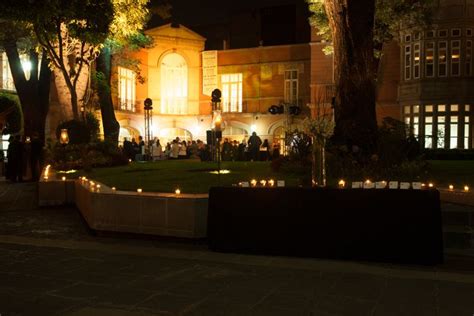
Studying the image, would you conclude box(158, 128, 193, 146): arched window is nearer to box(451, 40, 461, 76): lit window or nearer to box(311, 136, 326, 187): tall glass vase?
box(451, 40, 461, 76): lit window

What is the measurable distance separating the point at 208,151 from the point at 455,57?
13558mm

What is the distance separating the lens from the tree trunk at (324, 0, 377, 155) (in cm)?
1191

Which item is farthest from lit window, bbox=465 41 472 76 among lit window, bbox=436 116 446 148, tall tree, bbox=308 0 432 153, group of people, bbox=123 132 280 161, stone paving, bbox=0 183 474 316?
stone paving, bbox=0 183 474 316

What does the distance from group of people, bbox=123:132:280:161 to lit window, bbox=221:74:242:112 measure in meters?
10.8

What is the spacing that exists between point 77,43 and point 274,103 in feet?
72.2

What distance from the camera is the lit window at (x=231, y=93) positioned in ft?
127

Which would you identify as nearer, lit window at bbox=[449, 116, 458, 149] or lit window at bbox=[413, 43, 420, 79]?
lit window at bbox=[449, 116, 458, 149]

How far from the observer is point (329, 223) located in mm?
6664

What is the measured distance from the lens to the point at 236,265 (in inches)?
253

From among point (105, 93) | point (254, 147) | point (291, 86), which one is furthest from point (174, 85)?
point (254, 147)

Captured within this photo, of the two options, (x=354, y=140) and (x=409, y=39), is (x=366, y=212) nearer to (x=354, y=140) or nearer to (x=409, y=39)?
(x=354, y=140)

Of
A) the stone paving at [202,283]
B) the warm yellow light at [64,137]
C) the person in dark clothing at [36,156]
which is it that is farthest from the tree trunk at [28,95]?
the stone paving at [202,283]

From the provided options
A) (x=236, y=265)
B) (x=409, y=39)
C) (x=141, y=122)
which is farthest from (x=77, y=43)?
(x=141, y=122)

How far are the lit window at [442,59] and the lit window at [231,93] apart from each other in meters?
14.8
